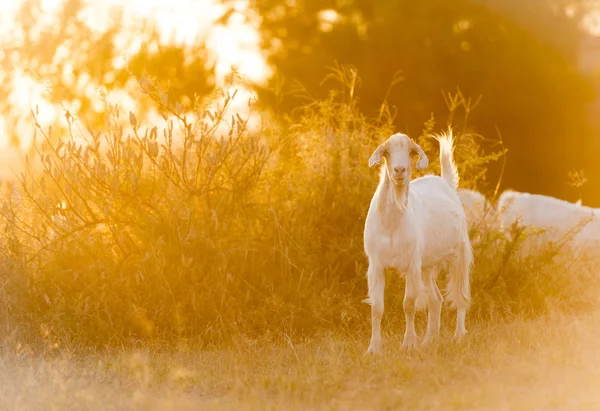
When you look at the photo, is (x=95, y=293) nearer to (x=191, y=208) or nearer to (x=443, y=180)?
(x=191, y=208)

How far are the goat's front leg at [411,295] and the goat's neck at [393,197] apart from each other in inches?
22.4

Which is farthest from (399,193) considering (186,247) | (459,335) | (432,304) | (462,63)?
(462,63)

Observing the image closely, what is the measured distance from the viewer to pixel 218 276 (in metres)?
8.69

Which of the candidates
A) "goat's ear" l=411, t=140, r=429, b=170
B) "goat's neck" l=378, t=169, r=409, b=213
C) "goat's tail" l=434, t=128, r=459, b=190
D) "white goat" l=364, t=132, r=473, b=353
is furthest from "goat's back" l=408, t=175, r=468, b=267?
"goat's ear" l=411, t=140, r=429, b=170

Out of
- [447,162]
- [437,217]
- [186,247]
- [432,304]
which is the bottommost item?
[432,304]

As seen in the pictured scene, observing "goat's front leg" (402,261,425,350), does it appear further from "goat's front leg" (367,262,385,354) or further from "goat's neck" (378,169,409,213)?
"goat's neck" (378,169,409,213)

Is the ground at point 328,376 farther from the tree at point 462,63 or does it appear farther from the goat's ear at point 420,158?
Answer: the tree at point 462,63

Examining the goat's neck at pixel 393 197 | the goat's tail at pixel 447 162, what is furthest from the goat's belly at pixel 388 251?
the goat's tail at pixel 447 162

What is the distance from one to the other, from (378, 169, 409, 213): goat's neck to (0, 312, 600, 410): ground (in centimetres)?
124

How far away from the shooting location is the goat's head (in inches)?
282

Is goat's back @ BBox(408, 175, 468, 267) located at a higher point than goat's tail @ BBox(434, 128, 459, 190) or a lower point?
lower

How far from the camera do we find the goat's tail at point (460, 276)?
8734 millimetres

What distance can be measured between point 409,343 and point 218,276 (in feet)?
7.06

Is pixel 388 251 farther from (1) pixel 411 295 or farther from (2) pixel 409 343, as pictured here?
(2) pixel 409 343
